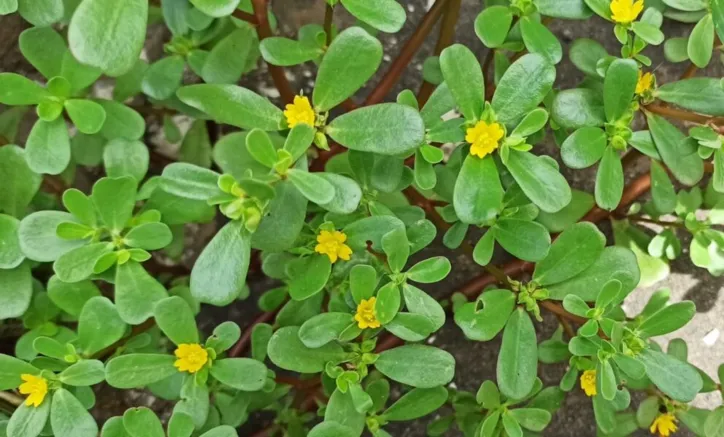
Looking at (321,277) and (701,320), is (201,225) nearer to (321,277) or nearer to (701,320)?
(321,277)

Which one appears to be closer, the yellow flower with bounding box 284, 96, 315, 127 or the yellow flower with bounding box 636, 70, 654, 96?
the yellow flower with bounding box 284, 96, 315, 127

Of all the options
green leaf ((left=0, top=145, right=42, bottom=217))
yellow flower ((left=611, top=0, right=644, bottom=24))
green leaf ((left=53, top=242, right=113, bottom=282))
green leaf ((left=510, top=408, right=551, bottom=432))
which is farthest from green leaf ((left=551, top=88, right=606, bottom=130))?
green leaf ((left=0, top=145, right=42, bottom=217))

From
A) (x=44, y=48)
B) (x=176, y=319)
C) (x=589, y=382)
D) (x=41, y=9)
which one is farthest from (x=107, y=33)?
(x=589, y=382)

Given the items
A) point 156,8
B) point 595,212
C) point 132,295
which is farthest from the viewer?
point 595,212

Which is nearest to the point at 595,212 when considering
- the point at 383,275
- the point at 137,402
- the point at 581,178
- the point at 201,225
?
the point at 581,178

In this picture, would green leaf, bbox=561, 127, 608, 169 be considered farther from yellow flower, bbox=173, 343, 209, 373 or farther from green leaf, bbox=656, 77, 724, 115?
yellow flower, bbox=173, 343, 209, 373

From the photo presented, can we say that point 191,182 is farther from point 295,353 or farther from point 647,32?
point 647,32
